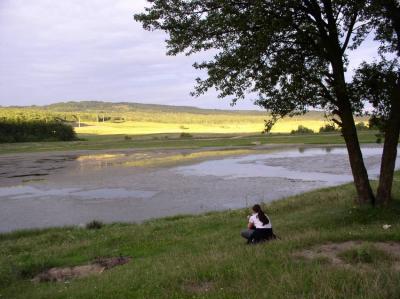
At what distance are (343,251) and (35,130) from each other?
11565 cm

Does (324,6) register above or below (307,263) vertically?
above

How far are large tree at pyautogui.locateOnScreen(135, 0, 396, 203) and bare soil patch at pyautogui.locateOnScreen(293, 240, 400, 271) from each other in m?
4.58

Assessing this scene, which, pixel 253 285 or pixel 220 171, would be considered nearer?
pixel 253 285

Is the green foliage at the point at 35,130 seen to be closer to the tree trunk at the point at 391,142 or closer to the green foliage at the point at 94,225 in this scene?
the green foliage at the point at 94,225

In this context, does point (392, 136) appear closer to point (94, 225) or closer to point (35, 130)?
point (94, 225)

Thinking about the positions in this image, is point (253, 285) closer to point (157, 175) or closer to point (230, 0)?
point (230, 0)

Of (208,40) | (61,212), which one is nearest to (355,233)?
(208,40)

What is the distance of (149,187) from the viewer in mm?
35562

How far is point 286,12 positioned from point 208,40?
252 cm

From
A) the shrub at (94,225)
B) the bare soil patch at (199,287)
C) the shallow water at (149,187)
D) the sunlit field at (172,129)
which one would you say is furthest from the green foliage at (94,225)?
the sunlit field at (172,129)

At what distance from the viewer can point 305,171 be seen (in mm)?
42281

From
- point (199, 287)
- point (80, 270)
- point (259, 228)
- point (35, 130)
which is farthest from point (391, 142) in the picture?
point (35, 130)

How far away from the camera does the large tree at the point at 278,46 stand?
13602 mm

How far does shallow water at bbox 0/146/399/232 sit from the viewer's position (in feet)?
86.6
